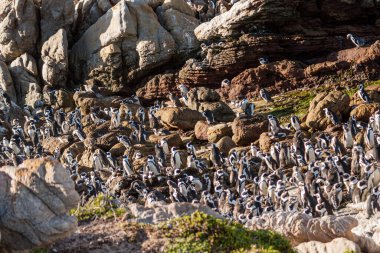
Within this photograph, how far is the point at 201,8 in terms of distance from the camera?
59.6 metres

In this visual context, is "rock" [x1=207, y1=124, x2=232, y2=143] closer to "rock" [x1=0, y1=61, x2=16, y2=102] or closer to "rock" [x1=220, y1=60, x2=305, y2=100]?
"rock" [x1=220, y1=60, x2=305, y2=100]

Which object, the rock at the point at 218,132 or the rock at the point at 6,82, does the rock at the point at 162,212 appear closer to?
the rock at the point at 218,132

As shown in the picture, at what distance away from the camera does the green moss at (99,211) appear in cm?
1442

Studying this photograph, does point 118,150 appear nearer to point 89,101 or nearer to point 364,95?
point 89,101

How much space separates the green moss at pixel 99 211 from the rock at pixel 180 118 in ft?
87.7

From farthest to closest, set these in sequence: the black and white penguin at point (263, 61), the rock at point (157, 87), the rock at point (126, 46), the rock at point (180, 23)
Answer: the rock at point (180, 23)
the rock at point (126, 46)
the rock at point (157, 87)
the black and white penguin at point (263, 61)

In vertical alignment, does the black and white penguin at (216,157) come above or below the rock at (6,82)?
below

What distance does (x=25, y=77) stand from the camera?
55531 mm

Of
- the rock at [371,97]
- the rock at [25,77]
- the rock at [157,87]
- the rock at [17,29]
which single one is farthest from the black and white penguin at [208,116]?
the rock at [17,29]

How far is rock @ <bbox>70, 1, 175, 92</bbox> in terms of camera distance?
53062 millimetres

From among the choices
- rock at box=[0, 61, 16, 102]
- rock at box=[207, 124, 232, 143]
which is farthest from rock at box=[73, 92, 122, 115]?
rock at box=[207, 124, 232, 143]

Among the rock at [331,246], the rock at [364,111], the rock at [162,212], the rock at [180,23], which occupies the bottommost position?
the rock at [331,246]

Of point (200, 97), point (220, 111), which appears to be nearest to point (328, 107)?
point (220, 111)

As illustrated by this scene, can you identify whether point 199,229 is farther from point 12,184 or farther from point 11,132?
point 11,132
